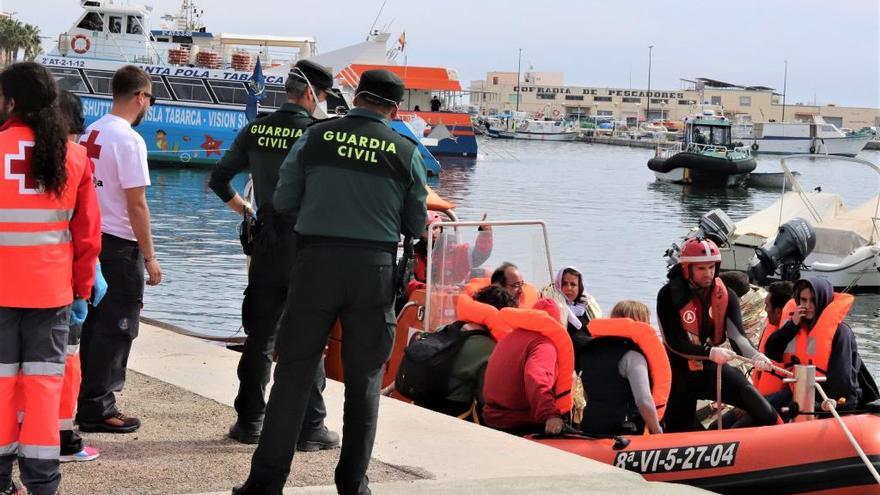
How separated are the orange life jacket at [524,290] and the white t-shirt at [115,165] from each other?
3.08 metres

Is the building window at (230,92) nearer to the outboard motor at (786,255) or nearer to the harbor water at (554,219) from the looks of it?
the harbor water at (554,219)

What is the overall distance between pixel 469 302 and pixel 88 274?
10.8 ft

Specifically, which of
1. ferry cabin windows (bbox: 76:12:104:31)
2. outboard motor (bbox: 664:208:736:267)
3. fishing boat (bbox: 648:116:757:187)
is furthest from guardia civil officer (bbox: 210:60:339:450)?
fishing boat (bbox: 648:116:757:187)

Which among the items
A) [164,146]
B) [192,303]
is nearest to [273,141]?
[192,303]

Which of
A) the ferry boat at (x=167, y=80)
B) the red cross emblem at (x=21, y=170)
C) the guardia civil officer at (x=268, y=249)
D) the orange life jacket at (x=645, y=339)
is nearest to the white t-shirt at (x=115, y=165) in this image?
the guardia civil officer at (x=268, y=249)

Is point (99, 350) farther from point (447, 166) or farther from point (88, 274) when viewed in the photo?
point (447, 166)

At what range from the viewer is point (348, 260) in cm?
466

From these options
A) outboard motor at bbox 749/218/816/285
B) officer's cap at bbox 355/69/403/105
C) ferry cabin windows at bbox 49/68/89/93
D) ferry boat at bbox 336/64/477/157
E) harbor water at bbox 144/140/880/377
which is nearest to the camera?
officer's cap at bbox 355/69/403/105

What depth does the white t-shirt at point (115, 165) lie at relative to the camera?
5723mm

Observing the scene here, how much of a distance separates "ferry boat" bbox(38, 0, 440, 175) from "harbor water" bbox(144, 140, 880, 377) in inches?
55.3

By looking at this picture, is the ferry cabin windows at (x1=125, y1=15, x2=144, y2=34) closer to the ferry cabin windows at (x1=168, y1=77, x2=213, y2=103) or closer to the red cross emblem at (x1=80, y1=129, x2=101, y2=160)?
the ferry cabin windows at (x1=168, y1=77, x2=213, y2=103)

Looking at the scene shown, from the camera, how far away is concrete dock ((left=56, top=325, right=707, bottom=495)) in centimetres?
527

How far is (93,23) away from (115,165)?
4951 cm

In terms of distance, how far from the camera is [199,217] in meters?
34.4
